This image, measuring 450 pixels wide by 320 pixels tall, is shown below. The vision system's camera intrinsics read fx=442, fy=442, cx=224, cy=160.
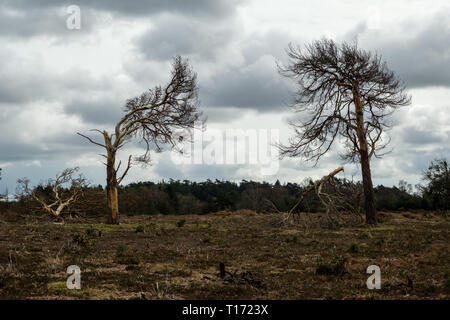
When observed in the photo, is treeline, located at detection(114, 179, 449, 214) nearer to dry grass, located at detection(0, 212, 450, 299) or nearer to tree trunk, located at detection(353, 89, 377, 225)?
tree trunk, located at detection(353, 89, 377, 225)

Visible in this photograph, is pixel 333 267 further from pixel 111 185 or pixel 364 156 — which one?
pixel 111 185

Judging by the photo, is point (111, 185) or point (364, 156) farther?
point (111, 185)

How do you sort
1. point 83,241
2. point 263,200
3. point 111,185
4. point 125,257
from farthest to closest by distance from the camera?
point 263,200
point 111,185
point 83,241
point 125,257

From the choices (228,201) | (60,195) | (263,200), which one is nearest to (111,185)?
(60,195)

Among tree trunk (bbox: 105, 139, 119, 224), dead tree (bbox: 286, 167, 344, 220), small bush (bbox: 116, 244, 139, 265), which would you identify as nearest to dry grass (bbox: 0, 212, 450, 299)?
small bush (bbox: 116, 244, 139, 265)

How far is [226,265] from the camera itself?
10531 millimetres

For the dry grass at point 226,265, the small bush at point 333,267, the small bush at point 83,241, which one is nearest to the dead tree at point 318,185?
the dry grass at point 226,265

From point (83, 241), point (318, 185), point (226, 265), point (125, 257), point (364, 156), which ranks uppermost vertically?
point (364, 156)

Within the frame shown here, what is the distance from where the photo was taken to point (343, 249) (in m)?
13.2

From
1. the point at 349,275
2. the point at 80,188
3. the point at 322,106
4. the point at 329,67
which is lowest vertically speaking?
the point at 349,275

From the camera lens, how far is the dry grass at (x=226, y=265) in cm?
750
